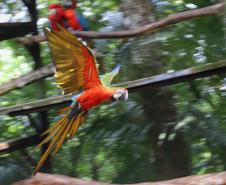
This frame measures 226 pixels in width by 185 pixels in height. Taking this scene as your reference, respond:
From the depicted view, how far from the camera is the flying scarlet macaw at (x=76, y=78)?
0.95 meters

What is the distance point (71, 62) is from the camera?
38.6 inches

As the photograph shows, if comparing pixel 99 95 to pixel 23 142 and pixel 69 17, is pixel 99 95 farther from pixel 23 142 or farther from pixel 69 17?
pixel 69 17

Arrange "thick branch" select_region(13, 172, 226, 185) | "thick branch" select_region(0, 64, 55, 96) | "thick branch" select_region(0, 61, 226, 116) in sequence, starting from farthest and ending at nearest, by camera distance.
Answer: "thick branch" select_region(0, 64, 55, 96), "thick branch" select_region(0, 61, 226, 116), "thick branch" select_region(13, 172, 226, 185)

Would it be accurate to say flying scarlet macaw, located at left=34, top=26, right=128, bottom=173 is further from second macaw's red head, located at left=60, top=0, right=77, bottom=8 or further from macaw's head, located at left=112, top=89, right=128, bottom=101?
second macaw's red head, located at left=60, top=0, right=77, bottom=8

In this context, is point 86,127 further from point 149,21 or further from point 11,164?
point 149,21

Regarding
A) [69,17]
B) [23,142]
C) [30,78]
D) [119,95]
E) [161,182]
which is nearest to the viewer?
[119,95]

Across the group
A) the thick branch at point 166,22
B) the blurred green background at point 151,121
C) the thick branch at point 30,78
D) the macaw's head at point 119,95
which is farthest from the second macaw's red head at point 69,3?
the macaw's head at point 119,95

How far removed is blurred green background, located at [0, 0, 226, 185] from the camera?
164cm

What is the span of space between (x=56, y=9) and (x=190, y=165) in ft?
3.15

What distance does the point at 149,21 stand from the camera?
6.06 feet

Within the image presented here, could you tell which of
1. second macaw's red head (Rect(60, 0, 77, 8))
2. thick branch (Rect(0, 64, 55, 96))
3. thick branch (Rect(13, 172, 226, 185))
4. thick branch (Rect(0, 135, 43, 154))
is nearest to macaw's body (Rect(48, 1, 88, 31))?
second macaw's red head (Rect(60, 0, 77, 8))

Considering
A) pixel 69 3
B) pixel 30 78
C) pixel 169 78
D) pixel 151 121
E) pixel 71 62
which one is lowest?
pixel 151 121

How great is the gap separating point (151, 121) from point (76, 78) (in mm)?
785

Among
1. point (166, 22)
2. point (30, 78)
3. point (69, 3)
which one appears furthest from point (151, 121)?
point (69, 3)
